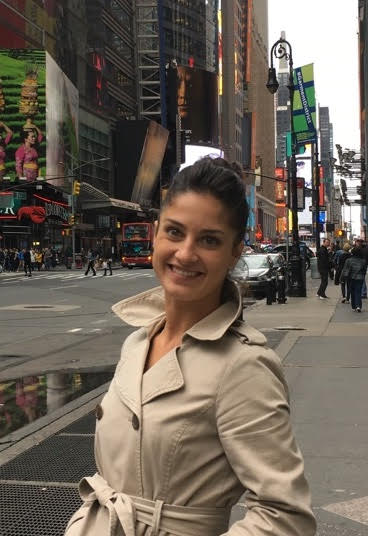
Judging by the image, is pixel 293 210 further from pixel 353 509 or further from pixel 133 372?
pixel 133 372

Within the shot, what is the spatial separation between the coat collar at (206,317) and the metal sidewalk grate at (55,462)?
334 centimetres

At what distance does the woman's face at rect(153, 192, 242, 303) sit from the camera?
1.82m

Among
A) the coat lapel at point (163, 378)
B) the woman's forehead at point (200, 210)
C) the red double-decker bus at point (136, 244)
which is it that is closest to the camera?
the coat lapel at point (163, 378)

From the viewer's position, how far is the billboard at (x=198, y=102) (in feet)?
377

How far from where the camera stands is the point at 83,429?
21.8ft

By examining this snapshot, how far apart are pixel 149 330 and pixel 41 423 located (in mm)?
5277

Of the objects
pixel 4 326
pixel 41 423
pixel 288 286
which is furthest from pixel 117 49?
pixel 41 423

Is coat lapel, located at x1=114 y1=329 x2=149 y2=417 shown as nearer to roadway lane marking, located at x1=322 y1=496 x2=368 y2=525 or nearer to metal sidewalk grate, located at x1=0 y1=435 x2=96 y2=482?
roadway lane marking, located at x1=322 y1=496 x2=368 y2=525

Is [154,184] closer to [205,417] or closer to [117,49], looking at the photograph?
[117,49]

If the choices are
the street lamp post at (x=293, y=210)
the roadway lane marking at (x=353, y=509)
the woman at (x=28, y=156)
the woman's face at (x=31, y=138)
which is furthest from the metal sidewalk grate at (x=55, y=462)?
the woman's face at (x=31, y=138)

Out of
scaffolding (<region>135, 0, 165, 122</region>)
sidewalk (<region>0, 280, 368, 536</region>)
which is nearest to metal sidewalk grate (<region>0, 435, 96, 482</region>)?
sidewalk (<region>0, 280, 368, 536</region>)

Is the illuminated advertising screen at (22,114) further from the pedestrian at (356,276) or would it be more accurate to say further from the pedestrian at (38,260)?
the pedestrian at (356,276)

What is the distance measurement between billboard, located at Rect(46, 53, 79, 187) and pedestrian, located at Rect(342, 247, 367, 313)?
1807 inches

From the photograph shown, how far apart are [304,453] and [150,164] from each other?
91562 mm
